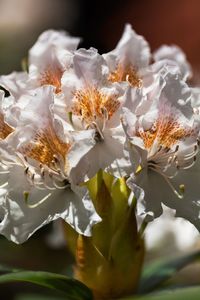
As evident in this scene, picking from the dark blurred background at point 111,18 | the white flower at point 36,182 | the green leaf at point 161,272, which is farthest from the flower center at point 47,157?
the dark blurred background at point 111,18

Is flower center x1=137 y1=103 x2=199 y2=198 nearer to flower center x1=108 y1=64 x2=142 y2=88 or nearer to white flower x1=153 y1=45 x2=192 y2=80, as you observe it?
flower center x1=108 y1=64 x2=142 y2=88

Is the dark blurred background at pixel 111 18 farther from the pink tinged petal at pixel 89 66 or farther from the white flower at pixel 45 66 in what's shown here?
the pink tinged petal at pixel 89 66

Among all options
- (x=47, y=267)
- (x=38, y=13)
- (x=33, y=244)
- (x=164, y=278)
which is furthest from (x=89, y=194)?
(x=38, y=13)

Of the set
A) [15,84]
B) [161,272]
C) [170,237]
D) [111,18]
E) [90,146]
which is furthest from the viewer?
[111,18]

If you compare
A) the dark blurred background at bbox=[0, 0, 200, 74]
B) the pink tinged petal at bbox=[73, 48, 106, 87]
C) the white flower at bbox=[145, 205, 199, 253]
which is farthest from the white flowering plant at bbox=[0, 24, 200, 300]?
the dark blurred background at bbox=[0, 0, 200, 74]

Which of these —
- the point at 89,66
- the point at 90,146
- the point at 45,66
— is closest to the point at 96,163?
the point at 90,146

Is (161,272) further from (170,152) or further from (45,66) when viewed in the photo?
(45,66)

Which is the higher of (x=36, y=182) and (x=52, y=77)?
(x=52, y=77)
